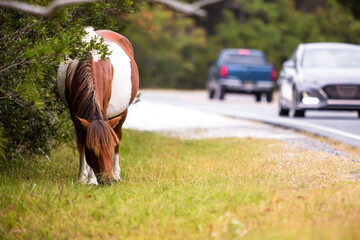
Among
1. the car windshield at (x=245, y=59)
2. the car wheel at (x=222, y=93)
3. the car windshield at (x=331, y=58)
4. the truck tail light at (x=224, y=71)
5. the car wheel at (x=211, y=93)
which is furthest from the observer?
the car wheel at (x=211, y=93)

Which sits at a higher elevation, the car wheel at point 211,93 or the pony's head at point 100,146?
the pony's head at point 100,146

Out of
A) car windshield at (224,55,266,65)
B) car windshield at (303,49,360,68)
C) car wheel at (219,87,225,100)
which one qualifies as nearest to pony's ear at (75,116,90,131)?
car windshield at (303,49,360,68)

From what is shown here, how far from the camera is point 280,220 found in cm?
600

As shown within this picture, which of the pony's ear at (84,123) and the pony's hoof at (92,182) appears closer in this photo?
the pony's ear at (84,123)

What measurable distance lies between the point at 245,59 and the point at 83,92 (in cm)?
2446

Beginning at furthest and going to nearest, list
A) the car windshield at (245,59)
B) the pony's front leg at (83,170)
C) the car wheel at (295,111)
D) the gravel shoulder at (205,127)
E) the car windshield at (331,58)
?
the car windshield at (245,59) < the car windshield at (331,58) < the car wheel at (295,111) < the gravel shoulder at (205,127) < the pony's front leg at (83,170)

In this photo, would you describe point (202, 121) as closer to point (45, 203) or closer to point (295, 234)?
point (45, 203)

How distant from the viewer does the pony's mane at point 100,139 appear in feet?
24.8

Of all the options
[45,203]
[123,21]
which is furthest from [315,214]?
[123,21]

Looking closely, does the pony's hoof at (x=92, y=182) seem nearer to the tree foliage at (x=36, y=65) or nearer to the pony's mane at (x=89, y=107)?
the pony's mane at (x=89, y=107)

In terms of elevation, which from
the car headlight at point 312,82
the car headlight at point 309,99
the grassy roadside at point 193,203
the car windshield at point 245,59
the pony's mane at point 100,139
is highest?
the pony's mane at point 100,139

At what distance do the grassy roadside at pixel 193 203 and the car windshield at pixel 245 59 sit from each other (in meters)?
22.5

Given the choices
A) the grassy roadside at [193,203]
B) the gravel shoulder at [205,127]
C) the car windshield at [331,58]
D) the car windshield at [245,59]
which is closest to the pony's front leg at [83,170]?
the grassy roadside at [193,203]

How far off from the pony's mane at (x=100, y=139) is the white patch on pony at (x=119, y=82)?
4.72 feet
